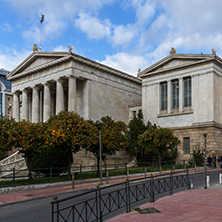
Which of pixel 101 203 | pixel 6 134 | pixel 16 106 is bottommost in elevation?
pixel 101 203

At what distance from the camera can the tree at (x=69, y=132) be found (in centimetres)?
2315

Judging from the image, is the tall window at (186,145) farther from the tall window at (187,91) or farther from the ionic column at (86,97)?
the ionic column at (86,97)

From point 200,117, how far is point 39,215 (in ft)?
108

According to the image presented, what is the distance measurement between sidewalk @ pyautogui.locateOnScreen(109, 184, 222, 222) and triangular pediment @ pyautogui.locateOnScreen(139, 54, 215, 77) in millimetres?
30582

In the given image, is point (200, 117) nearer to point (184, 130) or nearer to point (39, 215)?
point (184, 130)

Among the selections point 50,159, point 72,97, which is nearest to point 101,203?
point 50,159

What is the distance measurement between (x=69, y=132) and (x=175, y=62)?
24843mm

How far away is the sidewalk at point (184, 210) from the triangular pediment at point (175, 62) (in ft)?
100

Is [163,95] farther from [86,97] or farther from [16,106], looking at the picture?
[16,106]

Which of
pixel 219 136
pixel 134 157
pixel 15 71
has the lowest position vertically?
pixel 134 157

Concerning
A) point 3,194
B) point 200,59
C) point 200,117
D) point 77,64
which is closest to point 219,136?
point 200,117

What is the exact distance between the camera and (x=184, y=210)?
10.2m

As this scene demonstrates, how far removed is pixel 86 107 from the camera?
147 feet

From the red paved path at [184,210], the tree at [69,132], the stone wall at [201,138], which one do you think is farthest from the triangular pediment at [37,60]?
the red paved path at [184,210]
